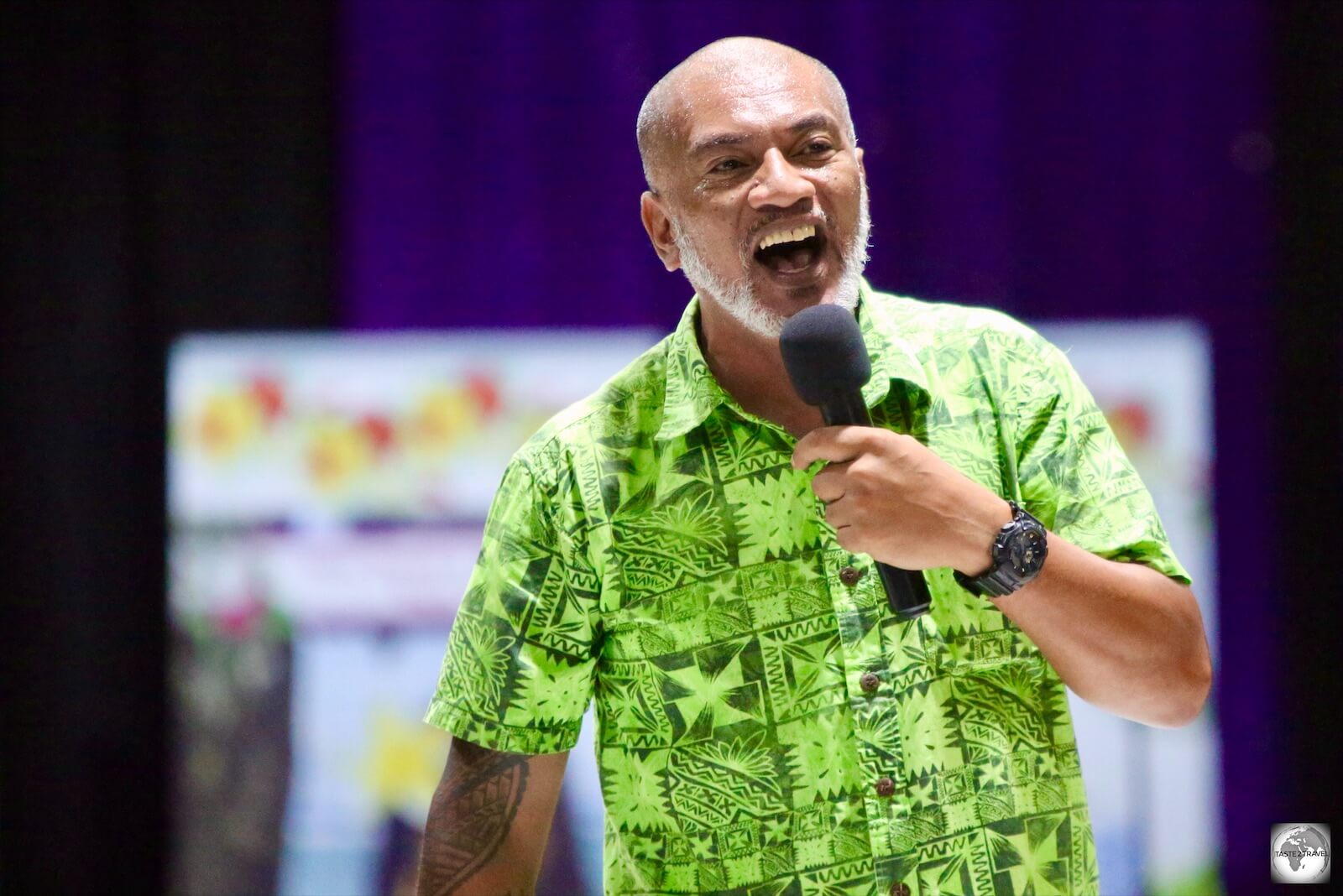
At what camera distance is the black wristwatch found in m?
1.27

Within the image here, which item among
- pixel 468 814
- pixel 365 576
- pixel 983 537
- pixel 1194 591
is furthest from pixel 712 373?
pixel 1194 591

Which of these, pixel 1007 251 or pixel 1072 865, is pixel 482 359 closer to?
pixel 1007 251

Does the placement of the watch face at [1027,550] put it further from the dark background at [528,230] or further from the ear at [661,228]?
the dark background at [528,230]

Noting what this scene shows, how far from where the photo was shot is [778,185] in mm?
1513

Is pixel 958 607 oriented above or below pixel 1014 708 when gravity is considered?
above

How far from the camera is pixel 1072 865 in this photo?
142cm

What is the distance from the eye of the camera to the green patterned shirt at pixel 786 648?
139cm

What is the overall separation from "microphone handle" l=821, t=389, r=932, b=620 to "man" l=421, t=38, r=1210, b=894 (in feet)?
0.20

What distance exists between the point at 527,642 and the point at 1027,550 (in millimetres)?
521

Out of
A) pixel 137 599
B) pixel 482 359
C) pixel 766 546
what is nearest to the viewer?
pixel 766 546

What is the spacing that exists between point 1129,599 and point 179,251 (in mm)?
3143

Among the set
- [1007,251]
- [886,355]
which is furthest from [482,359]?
[886,355]

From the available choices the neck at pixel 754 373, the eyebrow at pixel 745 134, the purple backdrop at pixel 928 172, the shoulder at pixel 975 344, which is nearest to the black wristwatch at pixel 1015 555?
the shoulder at pixel 975 344

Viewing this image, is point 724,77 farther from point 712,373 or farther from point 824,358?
point 824,358
